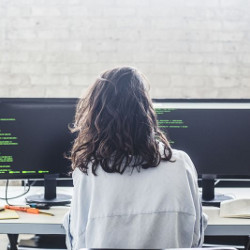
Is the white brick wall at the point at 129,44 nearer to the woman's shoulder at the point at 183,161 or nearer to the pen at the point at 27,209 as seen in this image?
the pen at the point at 27,209

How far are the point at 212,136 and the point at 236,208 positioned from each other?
0.31 metres

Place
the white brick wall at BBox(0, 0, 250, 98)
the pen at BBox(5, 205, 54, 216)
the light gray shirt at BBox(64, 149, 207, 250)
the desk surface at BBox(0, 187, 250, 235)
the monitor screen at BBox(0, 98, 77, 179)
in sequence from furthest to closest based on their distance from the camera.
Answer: the white brick wall at BBox(0, 0, 250, 98), the monitor screen at BBox(0, 98, 77, 179), the pen at BBox(5, 205, 54, 216), the desk surface at BBox(0, 187, 250, 235), the light gray shirt at BBox(64, 149, 207, 250)

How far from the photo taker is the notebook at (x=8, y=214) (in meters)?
1.69

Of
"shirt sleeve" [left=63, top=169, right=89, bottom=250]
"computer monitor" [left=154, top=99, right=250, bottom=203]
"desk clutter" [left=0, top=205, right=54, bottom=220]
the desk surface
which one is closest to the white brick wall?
"computer monitor" [left=154, top=99, right=250, bottom=203]

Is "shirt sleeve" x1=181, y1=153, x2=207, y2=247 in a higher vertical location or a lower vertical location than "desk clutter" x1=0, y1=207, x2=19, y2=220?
higher

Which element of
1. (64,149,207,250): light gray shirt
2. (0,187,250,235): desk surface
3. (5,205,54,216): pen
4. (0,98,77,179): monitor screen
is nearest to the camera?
(64,149,207,250): light gray shirt

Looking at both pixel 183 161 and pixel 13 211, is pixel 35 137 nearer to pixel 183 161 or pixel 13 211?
pixel 13 211

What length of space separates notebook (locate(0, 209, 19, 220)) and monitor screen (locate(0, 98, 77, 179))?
157 millimetres

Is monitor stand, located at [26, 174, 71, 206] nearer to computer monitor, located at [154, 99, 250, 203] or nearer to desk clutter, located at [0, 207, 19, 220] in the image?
desk clutter, located at [0, 207, 19, 220]

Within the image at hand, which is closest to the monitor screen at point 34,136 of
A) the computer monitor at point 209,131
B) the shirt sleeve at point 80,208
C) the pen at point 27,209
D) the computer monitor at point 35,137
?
the computer monitor at point 35,137

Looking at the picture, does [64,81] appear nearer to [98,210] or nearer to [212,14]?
[212,14]

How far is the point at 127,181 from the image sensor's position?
4.33 ft

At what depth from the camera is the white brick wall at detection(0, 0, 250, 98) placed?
116 inches

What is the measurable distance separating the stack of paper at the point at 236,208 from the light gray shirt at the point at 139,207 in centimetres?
41
